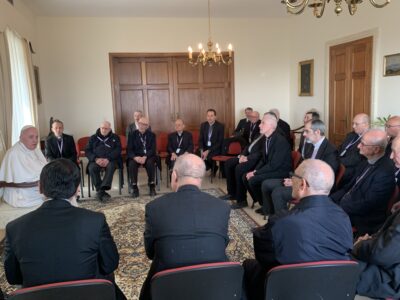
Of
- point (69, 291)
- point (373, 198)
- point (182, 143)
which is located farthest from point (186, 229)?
point (182, 143)

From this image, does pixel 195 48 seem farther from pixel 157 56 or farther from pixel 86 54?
pixel 86 54

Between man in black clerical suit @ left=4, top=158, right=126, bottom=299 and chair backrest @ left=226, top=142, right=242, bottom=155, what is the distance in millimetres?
4698

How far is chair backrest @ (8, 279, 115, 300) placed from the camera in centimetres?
140

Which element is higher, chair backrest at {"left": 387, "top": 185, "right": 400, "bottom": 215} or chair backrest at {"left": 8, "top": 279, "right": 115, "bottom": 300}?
chair backrest at {"left": 8, "top": 279, "right": 115, "bottom": 300}

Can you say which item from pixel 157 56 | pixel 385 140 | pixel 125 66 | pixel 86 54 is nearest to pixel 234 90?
pixel 157 56

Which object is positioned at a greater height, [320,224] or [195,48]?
[195,48]

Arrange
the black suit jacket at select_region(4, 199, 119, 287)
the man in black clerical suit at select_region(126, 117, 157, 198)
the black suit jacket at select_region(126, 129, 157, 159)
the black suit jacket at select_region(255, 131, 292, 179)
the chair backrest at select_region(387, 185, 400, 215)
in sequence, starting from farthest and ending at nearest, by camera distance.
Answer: the black suit jacket at select_region(126, 129, 157, 159) → the man in black clerical suit at select_region(126, 117, 157, 198) → the black suit jacket at select_region(255, 131, 292, 179) → the chair backrest at select_region(387, 185, 400, 215) → the black suit jacket at select_region(4, 199, 119, 287)

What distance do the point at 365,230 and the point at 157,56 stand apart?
6.37 meters

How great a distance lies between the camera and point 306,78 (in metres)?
7.83

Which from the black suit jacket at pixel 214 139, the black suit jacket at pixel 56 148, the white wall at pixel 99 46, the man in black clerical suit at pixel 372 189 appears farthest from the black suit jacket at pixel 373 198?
the white wall at pixel 99 46

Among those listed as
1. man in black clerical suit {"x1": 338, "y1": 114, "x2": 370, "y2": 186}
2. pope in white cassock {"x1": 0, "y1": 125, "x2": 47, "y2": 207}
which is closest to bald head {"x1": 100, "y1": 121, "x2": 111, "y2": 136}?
pope in white cassock {"x1": 0, "y1": 125, "x2": 47, "y2": 207}

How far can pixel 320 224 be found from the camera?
177 centimetres

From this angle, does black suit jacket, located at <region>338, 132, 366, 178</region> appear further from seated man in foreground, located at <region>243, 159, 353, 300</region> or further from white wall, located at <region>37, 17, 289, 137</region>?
→ white wall, located at <region>37, 17, 289, 137</region>

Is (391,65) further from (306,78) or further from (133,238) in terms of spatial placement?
(133,238)
